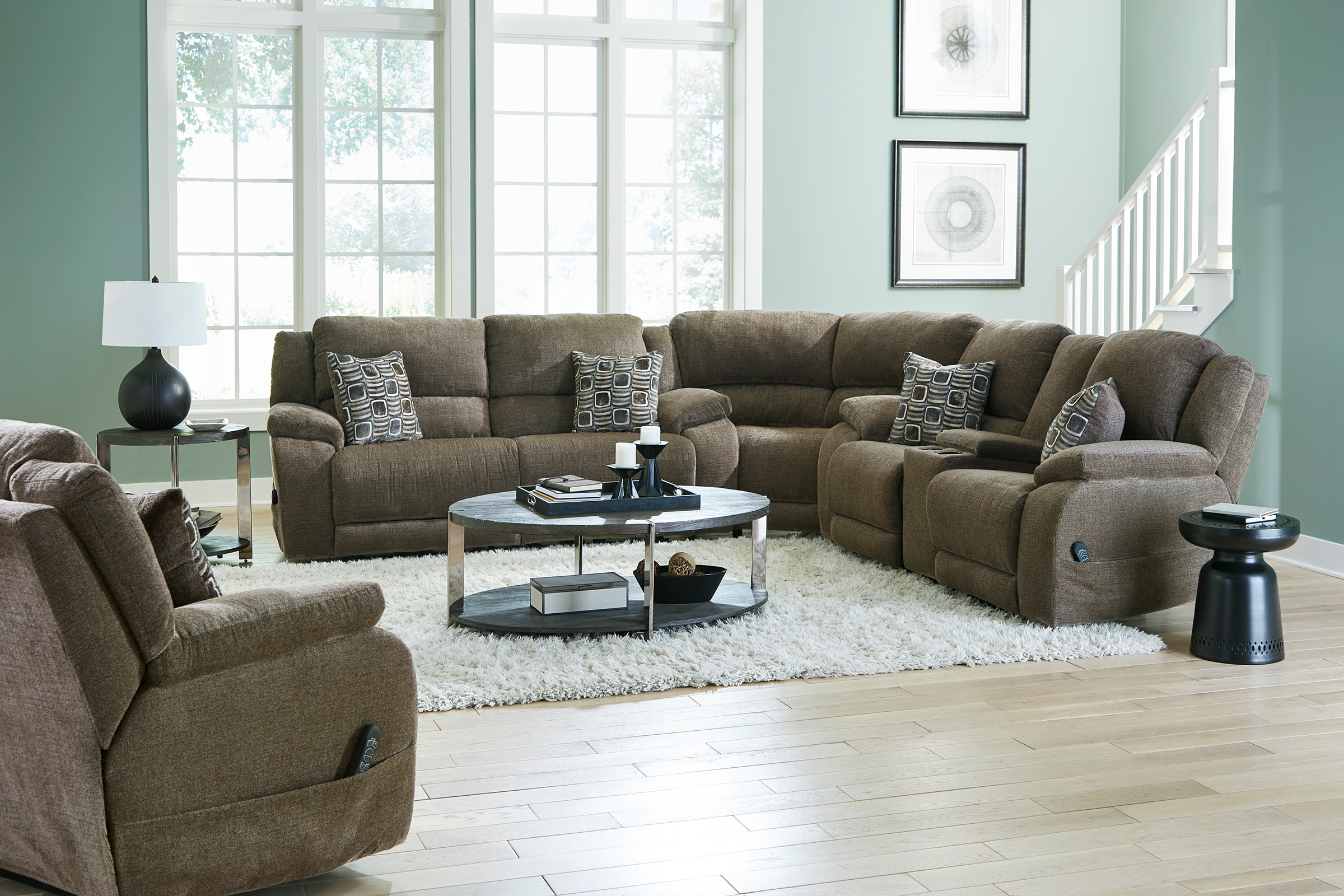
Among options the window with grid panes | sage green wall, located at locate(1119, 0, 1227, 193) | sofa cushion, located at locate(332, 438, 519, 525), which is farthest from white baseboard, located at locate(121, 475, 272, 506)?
sage green wall, located at locate(1119, 0, 1227, 193)

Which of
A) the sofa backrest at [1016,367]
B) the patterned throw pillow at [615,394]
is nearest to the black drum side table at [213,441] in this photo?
the patterned throw pillow at [615,394]

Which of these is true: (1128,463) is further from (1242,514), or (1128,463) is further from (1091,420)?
(1242,514)

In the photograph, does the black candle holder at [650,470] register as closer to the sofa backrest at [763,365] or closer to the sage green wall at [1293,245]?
the sofa backrest at [763,365]

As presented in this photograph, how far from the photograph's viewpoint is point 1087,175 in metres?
7.61

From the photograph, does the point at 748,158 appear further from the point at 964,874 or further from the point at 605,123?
the point at 964,874

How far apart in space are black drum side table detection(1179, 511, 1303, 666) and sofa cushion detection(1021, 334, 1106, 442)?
909mm

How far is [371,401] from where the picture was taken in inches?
202

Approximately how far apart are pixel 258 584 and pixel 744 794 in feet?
8.19

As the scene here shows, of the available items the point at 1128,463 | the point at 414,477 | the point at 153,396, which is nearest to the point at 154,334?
the point at 153,396

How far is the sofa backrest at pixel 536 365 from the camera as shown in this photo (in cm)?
559

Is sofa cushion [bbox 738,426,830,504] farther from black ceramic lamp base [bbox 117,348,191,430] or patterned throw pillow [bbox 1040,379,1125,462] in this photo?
black ceramic lamp base [bbox 117,348,191,430]

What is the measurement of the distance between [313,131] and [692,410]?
274cm

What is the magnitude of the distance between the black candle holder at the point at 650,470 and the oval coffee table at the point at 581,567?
0.14 m

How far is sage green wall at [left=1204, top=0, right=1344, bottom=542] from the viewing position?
4.71 meters
